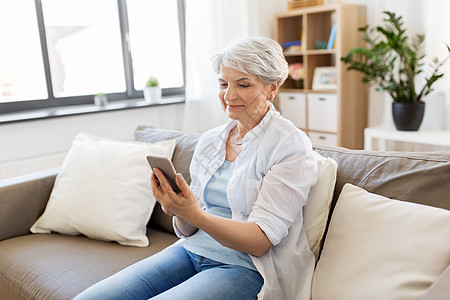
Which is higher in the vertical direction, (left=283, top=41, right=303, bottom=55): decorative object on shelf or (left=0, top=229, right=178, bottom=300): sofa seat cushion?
(left=283, top=41, right=303, bottom=55): decorative object on shelf

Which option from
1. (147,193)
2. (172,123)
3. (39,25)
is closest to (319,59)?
(172,123)

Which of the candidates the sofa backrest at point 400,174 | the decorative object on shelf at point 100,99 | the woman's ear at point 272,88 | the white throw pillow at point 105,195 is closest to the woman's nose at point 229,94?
the woman's ear at point 272,88

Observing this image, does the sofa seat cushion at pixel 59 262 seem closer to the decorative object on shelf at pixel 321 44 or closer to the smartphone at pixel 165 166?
the smartphone at pixel 165 166

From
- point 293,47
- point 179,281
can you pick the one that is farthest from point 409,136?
point 179,281

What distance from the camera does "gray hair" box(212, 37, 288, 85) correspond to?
1181 mm

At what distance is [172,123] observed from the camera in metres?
3.43

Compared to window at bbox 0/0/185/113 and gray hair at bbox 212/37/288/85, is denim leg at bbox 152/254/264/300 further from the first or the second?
window at bbox 0/0/185/113

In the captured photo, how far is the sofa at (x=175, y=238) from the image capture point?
1015mm

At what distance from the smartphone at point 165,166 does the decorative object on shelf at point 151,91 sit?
7.22ft

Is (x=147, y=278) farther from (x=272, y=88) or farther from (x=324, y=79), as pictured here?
(x=324, y=79)

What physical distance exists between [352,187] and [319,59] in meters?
2.62

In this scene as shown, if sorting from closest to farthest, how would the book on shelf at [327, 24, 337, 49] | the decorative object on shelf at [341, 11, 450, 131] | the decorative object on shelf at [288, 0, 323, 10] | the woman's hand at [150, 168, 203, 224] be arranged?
1. the woman's hand at [150, 168, 203, 224]
2. the decorative object on shelf at [341, 11, 450, 131]
3. the book on shelf at [327, 24, 337, 49]
4. the decorative object on shelf at [288, 0, 323, 10]

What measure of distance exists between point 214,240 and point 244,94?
0.44m

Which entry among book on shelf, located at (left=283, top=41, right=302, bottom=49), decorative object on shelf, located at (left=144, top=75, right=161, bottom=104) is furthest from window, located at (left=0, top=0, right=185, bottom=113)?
book on shelf, located at (left=283, top=41, right=302, bottom=49)
